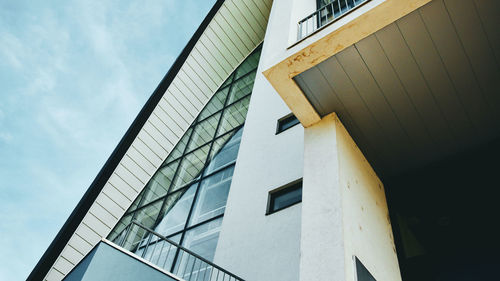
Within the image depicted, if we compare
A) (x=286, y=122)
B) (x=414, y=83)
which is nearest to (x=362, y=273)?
(x=414, y=83)

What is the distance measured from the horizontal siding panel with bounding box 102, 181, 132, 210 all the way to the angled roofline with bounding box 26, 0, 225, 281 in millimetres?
306

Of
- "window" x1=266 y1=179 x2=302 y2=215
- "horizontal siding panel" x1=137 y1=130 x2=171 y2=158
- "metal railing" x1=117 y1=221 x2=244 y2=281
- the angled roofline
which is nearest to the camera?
"metal railing" x1=117 y1=221 x2=244 y2=281

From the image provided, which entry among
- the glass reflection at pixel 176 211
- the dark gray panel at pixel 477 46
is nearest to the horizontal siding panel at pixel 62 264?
the glass reflection at pixel 176 211

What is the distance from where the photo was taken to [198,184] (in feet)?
32.5

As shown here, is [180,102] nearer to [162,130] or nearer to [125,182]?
[162,130]

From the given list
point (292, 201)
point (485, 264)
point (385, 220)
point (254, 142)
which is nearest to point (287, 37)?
point (385, 220)

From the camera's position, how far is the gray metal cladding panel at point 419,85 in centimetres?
368

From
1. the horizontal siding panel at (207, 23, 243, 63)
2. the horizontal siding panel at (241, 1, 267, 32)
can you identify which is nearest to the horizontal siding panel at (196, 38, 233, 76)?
the horizontal siding panel at (207, 23, 243, 63)

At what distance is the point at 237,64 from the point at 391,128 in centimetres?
1168

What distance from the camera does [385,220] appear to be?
4.80 m

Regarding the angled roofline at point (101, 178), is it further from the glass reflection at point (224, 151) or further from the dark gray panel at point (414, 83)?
the dark gray panel at point (414, 83)

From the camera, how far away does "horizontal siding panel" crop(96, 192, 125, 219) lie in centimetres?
1086

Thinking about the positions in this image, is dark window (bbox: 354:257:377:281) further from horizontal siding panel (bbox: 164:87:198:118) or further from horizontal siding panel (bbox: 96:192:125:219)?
horizontal siding panel (bbox: 164:87:198:118)

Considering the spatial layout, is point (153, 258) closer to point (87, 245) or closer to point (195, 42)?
point (87, 245)
